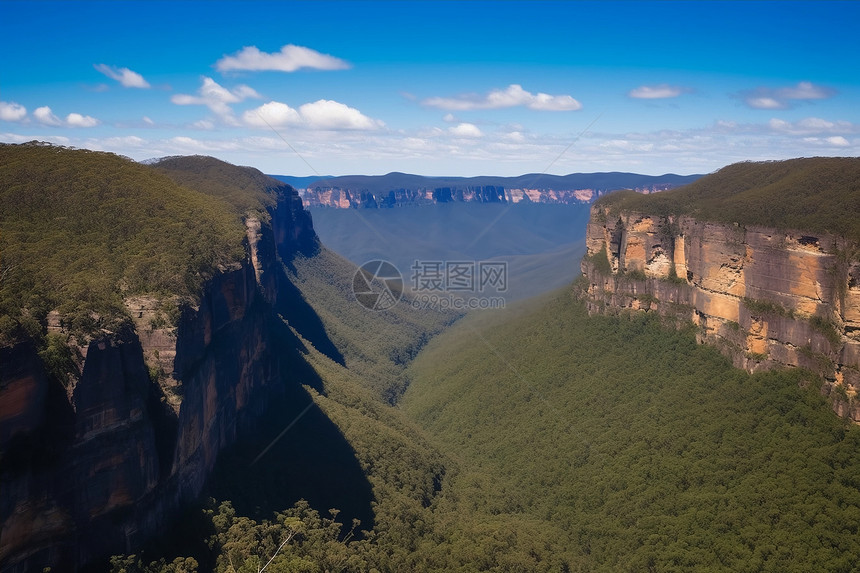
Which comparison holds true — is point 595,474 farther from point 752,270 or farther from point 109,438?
point 109,438

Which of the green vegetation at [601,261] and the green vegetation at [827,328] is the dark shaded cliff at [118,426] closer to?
the green vegetation at [827,328]

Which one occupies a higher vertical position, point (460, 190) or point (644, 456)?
point (460, 190)

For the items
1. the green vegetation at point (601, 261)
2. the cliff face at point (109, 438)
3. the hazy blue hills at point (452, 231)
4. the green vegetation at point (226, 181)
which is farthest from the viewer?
the hazy blue hills at point (452, 231)

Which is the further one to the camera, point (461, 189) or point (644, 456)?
point (461, 189)

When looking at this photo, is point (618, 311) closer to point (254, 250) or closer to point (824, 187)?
point (824, 187)

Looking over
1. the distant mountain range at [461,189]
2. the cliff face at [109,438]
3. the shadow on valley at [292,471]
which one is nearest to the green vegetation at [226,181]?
the shadow on valley at [292,471]

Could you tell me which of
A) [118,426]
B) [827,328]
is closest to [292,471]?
[118,426]
